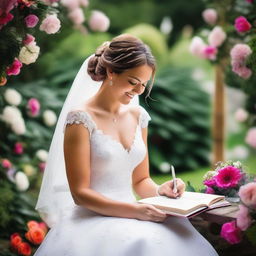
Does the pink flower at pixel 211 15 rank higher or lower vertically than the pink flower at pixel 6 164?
higher

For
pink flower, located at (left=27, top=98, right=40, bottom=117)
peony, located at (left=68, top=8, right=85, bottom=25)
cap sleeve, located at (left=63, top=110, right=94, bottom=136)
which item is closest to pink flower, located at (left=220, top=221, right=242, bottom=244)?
cap sleeve, located at (left=63, top=110, right=94, bottom=136)

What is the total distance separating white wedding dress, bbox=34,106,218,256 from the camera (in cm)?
257

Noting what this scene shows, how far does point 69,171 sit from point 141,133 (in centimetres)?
56

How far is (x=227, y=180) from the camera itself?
119 inches

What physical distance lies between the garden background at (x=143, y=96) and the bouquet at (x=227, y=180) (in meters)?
0.15

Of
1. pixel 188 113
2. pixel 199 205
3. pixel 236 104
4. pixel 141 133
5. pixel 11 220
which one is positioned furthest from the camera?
pixel 236 104

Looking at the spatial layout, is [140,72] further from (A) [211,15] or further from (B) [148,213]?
(A) [211,15]

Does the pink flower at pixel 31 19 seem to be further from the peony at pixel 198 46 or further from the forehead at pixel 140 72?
the peony at pixel 198 46

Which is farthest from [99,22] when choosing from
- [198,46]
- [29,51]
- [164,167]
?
[164,167]

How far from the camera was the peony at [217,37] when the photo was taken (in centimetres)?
461

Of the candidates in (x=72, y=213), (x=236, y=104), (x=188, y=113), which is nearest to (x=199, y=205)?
(x=72, y=213)

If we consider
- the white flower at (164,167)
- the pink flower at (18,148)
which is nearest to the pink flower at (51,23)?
the pink flower at (18,148)

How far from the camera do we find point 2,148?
4.89 m

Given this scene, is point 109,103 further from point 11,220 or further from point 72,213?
point 11,220
